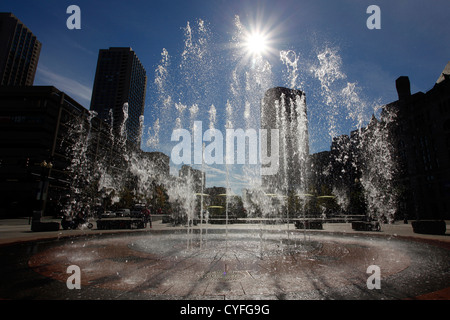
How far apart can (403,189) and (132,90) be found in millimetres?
150928

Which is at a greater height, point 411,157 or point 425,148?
point 425,148

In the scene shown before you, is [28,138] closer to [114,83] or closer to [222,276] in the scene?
[222,276]

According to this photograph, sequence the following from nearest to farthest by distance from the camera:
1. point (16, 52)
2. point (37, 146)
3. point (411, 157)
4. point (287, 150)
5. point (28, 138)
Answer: point (37, 146) → point (28, 138) → point (411, 157) → point (287, 150) → point (16, 52)

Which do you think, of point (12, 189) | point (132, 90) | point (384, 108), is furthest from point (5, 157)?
point (132, 90)

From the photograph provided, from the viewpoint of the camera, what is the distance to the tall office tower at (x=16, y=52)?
108 m

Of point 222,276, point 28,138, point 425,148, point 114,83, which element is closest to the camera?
point 222,276

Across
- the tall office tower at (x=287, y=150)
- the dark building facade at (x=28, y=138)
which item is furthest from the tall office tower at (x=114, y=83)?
the dark building facade at (x=28, y=138)

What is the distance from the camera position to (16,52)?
11475 cm

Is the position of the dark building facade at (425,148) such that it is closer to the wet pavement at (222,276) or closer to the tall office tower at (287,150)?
the tall office tower at (287,150)

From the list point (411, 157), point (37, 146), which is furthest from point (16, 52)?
point (411, 157)

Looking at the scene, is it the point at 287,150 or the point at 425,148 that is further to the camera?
the point at 287,150

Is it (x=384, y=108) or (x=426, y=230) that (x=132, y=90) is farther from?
(x=426, y=230)

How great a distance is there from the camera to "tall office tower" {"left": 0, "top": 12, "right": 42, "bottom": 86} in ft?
355

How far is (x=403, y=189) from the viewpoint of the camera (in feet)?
144
